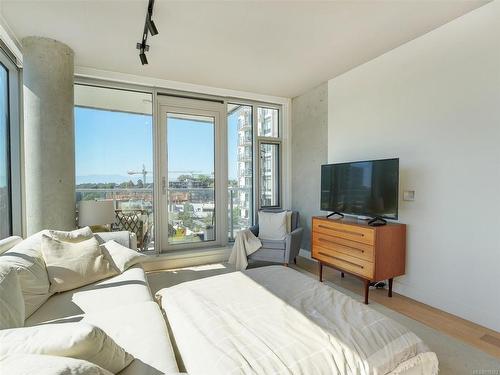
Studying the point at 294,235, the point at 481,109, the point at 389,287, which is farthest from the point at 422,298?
the point at 481,109

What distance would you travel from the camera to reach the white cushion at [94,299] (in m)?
1.65

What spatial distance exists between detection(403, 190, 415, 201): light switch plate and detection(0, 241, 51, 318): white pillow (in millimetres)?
3234

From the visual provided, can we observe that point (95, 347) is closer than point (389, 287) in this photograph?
Yes

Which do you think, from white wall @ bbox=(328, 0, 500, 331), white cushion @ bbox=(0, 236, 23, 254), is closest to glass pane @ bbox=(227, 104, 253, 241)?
white wall @ bbox=(328, 0, 500, 331)

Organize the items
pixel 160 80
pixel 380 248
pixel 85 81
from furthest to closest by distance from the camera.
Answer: pixel 160 80
pixel 85 81
pixel 380 248

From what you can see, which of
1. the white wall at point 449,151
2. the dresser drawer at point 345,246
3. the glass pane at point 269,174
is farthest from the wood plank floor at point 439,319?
the glass pane at point 269,174

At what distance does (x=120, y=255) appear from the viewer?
2.40 meters

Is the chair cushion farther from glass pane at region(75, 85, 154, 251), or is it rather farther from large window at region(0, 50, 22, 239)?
large window at region(0, 50, 22, 239)

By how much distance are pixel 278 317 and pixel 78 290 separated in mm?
1522

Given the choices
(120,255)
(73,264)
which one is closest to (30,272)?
(73,264)

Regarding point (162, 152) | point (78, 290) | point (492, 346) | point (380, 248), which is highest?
point (162, 152)

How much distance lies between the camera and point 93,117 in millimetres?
3502

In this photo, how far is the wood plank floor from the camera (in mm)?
2021

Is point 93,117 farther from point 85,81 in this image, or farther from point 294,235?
point 294,235
